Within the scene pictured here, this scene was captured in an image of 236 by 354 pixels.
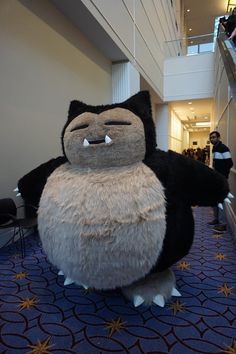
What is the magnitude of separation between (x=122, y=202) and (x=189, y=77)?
1102 cm

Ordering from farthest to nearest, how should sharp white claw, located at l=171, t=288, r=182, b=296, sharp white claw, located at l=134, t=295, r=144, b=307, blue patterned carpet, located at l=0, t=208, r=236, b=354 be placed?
sharp white claw, located at l=171, t=288, r=182, b=296
sharp white claw, located at l=134, t=295, r=144, b=307
blue patterned carpet, located at l=0, t=208, r=236, b=354

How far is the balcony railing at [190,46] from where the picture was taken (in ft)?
37.3

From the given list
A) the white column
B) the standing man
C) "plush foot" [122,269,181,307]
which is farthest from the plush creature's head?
the white column

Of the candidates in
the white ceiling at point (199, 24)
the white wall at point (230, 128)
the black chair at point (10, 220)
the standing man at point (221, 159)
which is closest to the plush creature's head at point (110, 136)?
the black chair at point (10, 220)

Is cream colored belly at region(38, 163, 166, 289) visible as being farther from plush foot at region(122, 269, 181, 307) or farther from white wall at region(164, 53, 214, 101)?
white wall at region(164, 53, 214, 101)

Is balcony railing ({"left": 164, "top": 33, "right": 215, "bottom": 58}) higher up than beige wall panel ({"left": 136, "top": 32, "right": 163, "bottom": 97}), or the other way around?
balcony railing ({"left": 164, "top": 33, "right": 215, "bottom": 58})

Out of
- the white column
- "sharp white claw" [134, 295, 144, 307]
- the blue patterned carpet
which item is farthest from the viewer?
the white column

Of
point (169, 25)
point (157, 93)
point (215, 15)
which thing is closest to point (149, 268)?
point (157, 93)

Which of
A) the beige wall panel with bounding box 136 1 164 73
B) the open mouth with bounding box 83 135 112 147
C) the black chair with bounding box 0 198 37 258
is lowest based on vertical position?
the black chair with bounding box 0 198 37 258

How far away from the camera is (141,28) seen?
8125 millimetres

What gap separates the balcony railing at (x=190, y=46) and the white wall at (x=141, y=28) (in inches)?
18.1

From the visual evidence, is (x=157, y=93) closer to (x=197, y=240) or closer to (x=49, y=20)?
(x=49, y=20)

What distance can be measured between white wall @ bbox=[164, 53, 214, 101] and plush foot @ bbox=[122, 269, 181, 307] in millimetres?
10372

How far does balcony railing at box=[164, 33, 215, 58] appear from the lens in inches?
448
